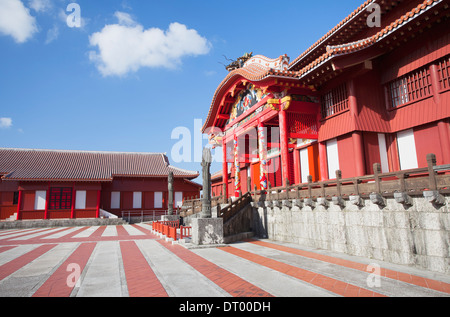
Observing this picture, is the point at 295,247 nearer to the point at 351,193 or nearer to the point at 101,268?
the point at 351,193

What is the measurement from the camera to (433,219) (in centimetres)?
645

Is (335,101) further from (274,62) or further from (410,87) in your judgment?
(274,62)

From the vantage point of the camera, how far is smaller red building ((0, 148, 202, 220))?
2500 centimetres

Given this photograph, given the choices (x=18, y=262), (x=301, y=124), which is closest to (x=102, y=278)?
(x=18, y=262)

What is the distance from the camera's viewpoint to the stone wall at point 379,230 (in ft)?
20.9

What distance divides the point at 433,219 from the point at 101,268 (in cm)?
799

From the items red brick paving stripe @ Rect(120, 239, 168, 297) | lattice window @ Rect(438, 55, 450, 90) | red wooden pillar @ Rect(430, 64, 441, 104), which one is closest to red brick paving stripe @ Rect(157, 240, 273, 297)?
red brick paving stripe @ Rect(120, 239, 168, 297)

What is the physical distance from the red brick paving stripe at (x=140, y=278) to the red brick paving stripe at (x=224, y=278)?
1.10 metres

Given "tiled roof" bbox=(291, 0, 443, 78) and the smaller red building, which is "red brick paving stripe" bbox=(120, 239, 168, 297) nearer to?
"tiled roof" bbox=(291, 0, 443, 78)

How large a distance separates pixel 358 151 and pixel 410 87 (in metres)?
2.79

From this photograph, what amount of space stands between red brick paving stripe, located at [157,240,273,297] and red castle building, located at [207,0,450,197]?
610cm

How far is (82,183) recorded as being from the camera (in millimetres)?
26078

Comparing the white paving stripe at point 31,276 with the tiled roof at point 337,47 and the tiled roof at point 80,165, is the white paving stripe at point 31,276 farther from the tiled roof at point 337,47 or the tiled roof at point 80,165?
the tiled roof at point 80,165
